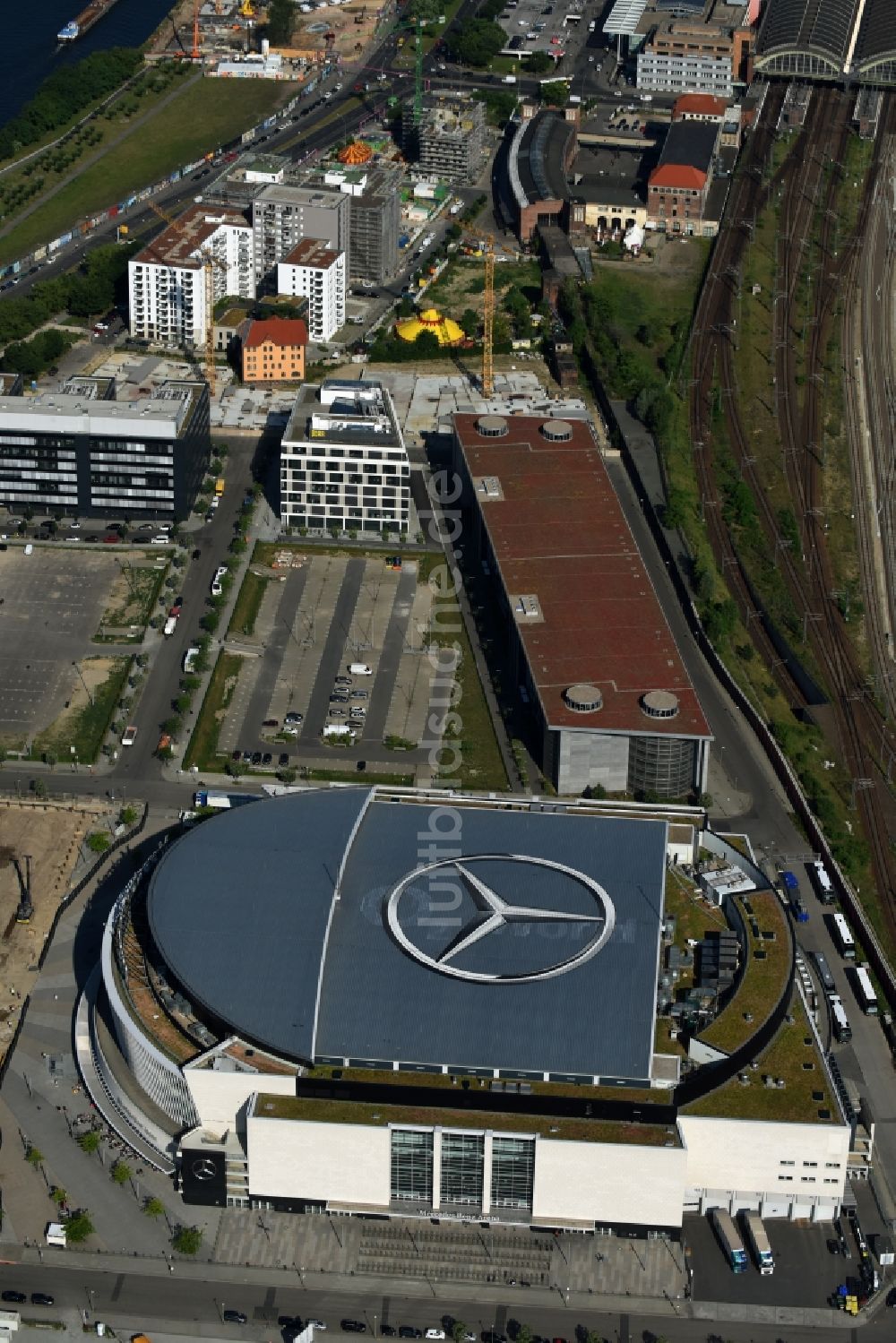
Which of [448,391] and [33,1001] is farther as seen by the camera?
[448,391]

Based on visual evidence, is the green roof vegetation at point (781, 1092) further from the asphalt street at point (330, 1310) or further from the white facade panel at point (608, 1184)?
the asphalt street at point (330, 1310)

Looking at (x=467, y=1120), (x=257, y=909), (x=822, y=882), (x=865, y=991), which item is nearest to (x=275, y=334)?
(x=822, y=882)

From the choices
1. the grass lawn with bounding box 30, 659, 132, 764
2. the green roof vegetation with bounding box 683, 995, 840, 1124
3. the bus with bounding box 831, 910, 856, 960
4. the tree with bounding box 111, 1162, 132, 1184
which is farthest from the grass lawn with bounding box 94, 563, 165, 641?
the green roof vegetation with bounding box 683, 995, 840, 1124

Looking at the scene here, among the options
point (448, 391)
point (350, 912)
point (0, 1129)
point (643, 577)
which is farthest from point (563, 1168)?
point (448, 391)

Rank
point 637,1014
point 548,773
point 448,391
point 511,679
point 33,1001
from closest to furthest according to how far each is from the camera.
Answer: point 637,1014 < point 33,1001 < point 548,773 < point 511,679 < point 448,391

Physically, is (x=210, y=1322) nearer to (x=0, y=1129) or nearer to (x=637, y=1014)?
(x=0, y=1129)

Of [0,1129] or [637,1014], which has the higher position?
[637,1014]

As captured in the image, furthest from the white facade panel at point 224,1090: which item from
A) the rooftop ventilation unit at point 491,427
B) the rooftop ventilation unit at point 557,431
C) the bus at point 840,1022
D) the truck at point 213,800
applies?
the rooftop ventilation unit at point 557,431
